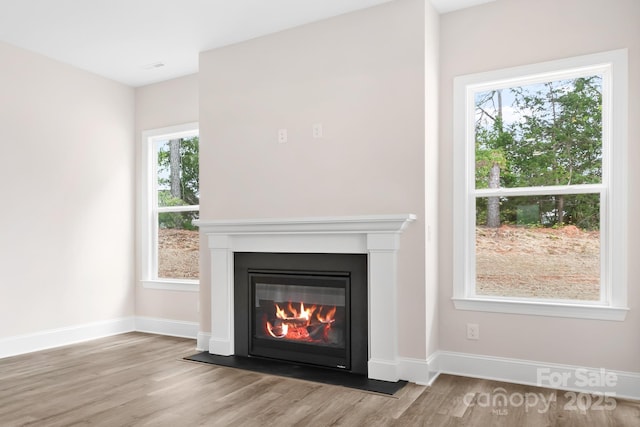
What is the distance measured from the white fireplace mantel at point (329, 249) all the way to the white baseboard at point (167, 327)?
2.97 ft

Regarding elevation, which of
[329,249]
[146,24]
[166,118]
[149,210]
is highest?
[146,24]

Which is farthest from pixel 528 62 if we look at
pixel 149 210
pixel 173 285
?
pixel 149 210

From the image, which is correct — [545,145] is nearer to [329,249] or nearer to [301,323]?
[329,249]

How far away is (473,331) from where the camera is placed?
142 inches

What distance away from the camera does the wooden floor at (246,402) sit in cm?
279

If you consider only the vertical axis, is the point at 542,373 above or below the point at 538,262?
below

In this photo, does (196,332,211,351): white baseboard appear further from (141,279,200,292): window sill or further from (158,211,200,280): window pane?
(158,211,200,280): window pane

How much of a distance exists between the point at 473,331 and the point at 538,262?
700 mm

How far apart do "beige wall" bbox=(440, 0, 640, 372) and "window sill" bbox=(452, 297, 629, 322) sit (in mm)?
41

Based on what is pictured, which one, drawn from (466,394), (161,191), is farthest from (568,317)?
(161,191)

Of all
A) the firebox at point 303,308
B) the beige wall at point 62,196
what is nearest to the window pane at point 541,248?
the firebox at point 303,308

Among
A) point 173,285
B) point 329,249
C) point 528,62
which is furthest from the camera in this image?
point 173,285

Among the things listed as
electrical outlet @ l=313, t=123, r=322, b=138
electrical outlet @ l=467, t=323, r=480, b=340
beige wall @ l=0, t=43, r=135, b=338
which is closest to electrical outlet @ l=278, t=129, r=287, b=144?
electrical outlet @ l=313, t=123, r=322, b=138

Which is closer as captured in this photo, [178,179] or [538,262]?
[538,262]
